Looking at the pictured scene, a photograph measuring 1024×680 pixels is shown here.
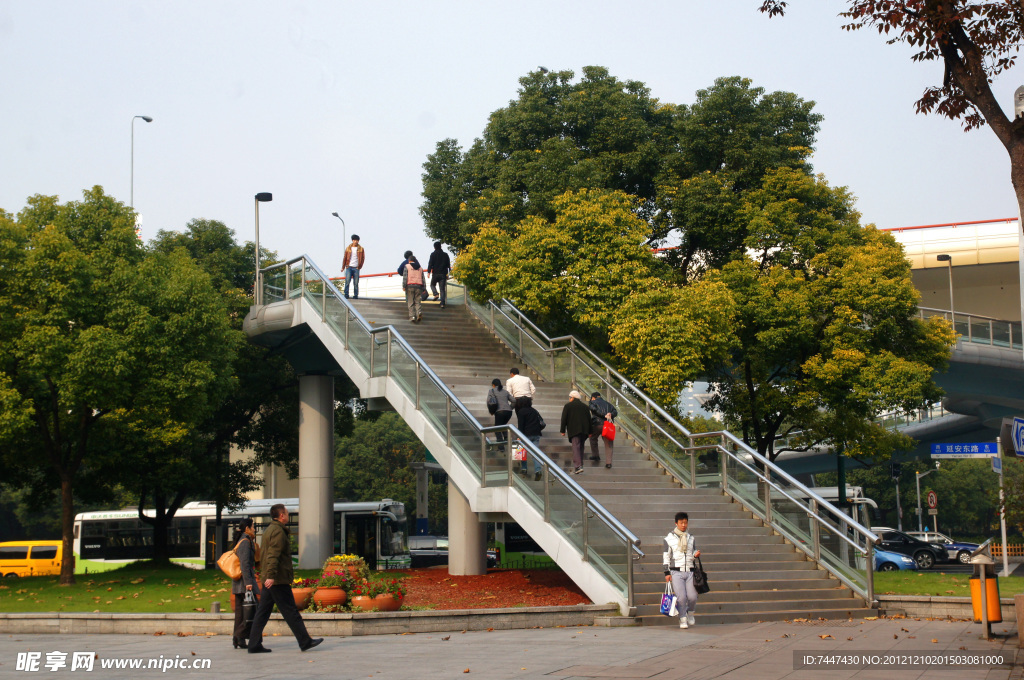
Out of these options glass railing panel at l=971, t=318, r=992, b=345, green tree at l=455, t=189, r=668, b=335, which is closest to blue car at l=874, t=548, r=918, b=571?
glass railing panel at l=971, t=318, r=992, b=345

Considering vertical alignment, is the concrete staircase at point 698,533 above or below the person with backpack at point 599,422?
below

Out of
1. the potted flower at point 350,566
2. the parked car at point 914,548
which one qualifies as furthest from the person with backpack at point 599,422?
the parked car at point 914,548

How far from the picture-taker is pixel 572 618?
13148 millimetres

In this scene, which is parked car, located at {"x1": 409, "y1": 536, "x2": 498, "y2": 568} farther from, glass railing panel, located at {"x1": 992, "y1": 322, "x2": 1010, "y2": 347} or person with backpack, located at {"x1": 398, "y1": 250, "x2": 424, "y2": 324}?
glass railing panel, located at {"x1": 992, "y1": 322, "x2": 1010, "y2": 347}

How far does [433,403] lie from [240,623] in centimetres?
844

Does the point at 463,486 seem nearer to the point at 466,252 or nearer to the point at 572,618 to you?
the point at 572,618

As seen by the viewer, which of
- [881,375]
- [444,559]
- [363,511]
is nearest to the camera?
[881,375]

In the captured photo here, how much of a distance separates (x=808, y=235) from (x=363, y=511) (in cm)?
1722

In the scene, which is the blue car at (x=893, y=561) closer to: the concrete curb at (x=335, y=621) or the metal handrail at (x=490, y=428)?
the metal handrail at (x=490, y=428)

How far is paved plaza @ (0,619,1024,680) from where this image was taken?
8.89m

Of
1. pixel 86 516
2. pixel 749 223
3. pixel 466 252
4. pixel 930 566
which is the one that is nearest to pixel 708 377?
pixel 749 223

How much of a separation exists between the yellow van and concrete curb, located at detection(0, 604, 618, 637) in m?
28.2

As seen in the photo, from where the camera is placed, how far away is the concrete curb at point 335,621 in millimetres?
12117

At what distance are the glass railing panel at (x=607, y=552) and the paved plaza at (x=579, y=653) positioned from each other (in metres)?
1.26
